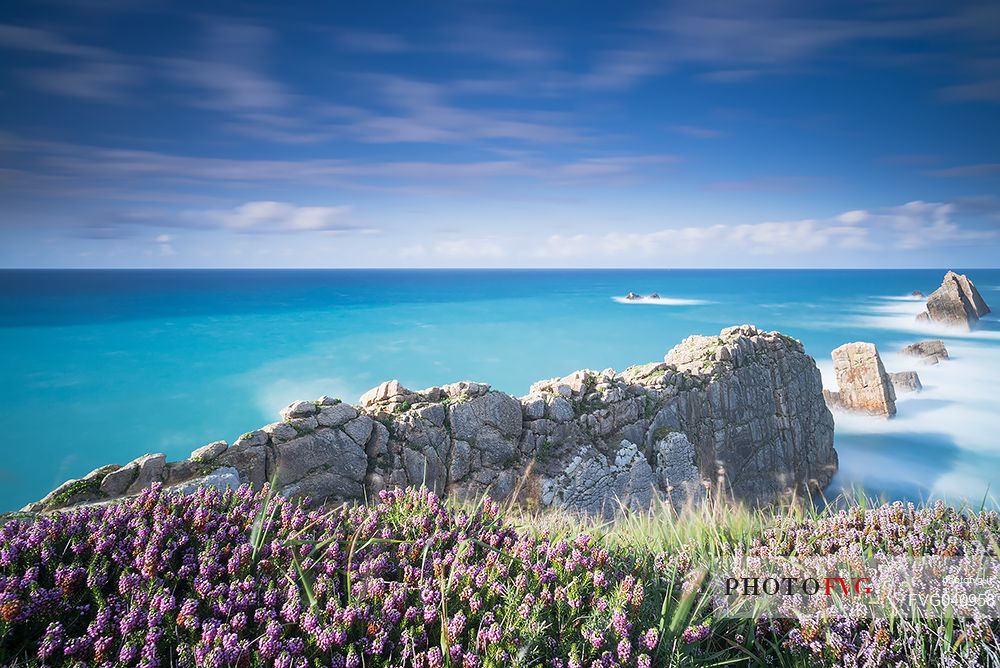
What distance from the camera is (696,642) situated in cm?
244

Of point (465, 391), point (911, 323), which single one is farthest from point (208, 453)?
point (911, 323)

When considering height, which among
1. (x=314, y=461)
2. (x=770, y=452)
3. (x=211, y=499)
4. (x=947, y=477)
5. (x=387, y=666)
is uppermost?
(x=211, y=499)

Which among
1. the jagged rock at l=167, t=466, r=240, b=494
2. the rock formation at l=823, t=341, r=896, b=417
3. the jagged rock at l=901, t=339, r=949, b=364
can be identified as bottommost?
the jagged rock at l=901, t=339, r=949, b=364

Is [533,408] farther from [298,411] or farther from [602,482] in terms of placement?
[298,411]

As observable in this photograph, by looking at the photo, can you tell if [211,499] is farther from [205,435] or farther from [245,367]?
[245,367]

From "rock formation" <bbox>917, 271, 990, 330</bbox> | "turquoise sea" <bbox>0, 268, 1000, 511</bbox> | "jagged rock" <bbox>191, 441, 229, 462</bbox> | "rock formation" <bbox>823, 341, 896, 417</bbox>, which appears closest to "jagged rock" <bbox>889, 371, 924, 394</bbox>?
"turquoise sea" <bbox>0, 268, 1000, 511</bbox>

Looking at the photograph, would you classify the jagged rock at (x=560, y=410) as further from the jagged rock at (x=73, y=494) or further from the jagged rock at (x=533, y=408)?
the jagged rock at (x=73, y=494)

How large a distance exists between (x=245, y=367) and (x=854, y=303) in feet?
288

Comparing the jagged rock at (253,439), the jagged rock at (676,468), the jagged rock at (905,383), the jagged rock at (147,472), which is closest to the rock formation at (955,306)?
the jagged rock at (905,383)

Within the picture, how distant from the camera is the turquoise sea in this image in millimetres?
26359

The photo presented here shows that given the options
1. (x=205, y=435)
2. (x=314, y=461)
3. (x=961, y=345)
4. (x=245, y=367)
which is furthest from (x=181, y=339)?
(x=961, y=345)

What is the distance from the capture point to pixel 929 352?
4212 centimetres

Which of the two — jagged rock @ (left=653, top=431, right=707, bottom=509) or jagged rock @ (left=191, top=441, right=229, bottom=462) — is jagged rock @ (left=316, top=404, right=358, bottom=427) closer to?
jagged rock @ (left=191, top=441, right=229, bottom=462)

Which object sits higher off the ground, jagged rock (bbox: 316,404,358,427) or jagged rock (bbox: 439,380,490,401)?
jagged rock (bbox: 316,404,358,427)
